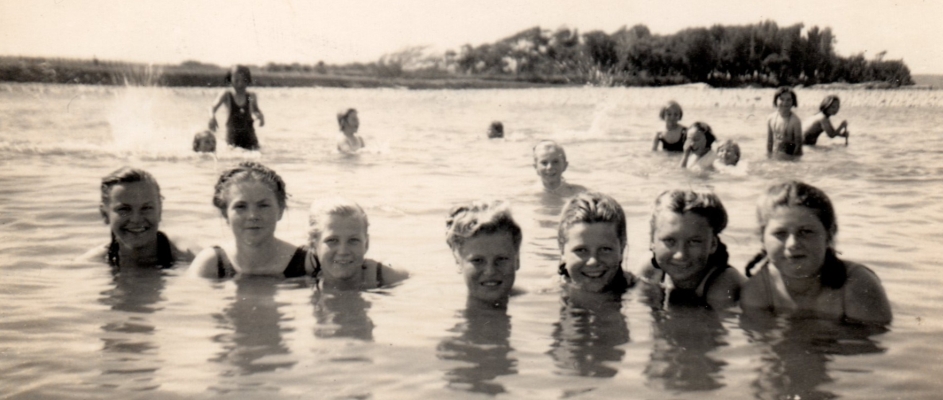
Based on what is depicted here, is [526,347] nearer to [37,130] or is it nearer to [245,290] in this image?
[245,290]

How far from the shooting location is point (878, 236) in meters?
6.69

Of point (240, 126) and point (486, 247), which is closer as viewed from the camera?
point (486, 247)

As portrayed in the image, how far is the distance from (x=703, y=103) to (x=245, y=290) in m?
26.7

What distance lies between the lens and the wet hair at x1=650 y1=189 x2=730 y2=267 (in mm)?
4469

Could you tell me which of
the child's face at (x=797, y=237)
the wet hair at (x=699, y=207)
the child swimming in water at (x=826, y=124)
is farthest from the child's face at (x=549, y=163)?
the child swimming in water at (x=826, y=124)

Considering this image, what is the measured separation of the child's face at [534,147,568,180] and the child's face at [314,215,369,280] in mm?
3962

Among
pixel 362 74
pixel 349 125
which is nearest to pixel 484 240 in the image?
pixel 349 125

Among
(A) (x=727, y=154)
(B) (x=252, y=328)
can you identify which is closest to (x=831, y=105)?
(A) (x=727, y=154)

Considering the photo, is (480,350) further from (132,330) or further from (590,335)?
(132,330)

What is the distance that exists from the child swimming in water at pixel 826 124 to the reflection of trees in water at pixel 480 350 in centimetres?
1106

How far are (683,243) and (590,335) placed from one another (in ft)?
2.67

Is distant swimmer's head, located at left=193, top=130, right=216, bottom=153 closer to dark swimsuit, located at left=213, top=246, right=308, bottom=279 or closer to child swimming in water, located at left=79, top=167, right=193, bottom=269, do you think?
child swimming in water, located at left=79, top=167, right=193, bottom=269

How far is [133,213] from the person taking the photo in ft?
18.2

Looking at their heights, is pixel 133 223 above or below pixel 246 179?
below
